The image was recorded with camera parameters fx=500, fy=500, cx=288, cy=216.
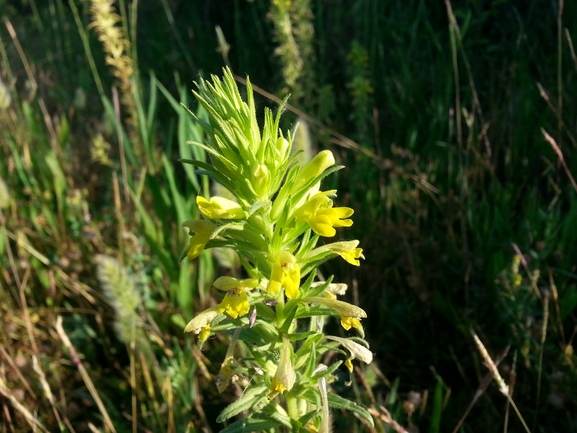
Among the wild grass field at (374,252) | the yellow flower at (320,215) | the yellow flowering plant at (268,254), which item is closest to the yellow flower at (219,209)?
the yellow flowering plant at (268,254)

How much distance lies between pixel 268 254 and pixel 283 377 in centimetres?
26

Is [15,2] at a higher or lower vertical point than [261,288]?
higher

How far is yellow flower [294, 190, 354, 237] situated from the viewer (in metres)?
1.03

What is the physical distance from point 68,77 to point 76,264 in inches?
111

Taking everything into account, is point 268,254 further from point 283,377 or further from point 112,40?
point 112,40

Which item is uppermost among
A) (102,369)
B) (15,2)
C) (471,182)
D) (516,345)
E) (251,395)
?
(15,2)

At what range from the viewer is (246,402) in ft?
3.55

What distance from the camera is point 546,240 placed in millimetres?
2055

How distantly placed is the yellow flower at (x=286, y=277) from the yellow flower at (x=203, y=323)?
18 centimetres

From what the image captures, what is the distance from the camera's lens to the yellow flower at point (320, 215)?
1.03 m

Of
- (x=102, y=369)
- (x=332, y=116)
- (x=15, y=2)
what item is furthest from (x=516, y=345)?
(x=15, y=2)

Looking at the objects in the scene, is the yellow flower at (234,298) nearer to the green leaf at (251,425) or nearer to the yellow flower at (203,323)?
the yellow flower at (203,323)

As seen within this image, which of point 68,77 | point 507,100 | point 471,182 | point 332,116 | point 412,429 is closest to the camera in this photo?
point 412,429

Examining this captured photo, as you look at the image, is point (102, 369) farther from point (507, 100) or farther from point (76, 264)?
point (507, 100)
